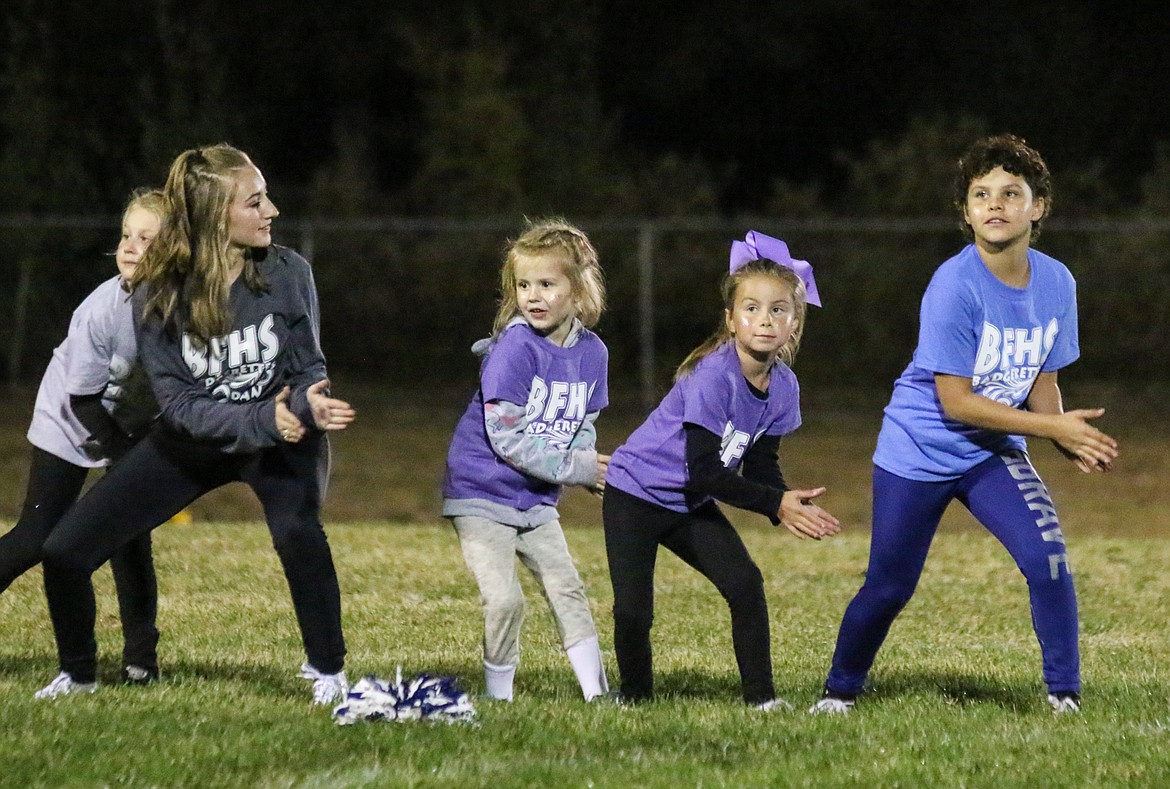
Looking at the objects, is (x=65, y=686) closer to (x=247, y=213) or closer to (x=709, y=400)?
(x=247, y=213)

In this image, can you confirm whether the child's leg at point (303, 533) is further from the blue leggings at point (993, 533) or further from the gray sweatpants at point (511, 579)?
the blue leggings at point (993, 533)

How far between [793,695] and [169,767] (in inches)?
89.9

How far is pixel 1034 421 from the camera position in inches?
205

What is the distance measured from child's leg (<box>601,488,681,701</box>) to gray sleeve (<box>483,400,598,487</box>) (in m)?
0.18

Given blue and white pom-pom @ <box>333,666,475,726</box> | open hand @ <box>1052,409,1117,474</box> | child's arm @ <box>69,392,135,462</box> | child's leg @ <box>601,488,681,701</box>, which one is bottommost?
blue and white pom-pom @ <box>333,666,475,726</box>

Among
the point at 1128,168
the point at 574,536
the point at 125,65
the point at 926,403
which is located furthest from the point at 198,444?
the point at 1128,168

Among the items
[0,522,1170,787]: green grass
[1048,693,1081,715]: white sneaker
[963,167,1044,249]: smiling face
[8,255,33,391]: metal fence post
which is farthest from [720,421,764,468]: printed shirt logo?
[8,255,33,391]: metal fence post

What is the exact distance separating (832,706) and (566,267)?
1663 mm

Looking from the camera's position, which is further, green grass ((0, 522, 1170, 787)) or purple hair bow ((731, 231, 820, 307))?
purple hair bow ((731, 231, 820, 307))

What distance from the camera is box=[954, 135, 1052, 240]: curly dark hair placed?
219 inches

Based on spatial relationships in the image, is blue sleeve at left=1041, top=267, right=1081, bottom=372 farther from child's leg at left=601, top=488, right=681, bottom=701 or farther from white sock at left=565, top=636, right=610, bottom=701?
white sock at left=565, top=636, right=610, bottom=701

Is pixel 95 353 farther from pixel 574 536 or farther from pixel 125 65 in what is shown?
pixel 125 65

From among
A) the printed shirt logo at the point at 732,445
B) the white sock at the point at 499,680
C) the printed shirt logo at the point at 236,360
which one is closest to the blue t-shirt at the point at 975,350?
the printed shirt logo at the point at 732,445

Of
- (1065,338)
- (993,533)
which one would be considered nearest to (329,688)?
(993,533)
